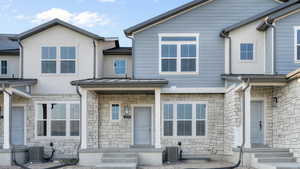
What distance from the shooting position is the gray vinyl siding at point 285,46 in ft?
47.6

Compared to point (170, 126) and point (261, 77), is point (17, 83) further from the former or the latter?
point (261, 77)

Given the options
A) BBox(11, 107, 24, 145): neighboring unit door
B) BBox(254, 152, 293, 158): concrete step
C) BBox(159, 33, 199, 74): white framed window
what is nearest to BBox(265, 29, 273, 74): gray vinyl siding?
BBox(159, 33, 199, 74): white framed window

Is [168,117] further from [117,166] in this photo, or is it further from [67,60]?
[67,60]

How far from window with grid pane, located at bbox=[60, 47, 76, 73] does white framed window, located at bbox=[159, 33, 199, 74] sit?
365cm

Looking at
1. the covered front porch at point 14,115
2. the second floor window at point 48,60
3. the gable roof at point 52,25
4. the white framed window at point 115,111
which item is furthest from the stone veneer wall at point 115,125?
the covered front porch at point 14,115

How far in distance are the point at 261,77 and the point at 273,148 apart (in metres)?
2.54

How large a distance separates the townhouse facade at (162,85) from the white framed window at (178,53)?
4 centimetres

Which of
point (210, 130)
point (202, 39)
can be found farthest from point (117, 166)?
point (202, 39)

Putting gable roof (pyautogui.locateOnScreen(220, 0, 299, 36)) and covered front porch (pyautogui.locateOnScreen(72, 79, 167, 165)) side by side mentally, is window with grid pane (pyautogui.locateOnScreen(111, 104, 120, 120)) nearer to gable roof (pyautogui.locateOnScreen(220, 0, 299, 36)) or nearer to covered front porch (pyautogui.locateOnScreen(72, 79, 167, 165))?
covered front porch (pyautogui.locateOnScreen(72, 79, 167, 165))

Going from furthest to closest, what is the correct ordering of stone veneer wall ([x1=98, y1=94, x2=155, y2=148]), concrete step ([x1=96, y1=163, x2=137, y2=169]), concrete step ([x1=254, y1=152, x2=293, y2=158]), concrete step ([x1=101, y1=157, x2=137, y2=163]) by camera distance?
1. stone veneer wall ([x1=98, y1=94, x2=155, y2=148])
2. concrete step ([x1=101, y1=157, x2=137, y2=163])
3. concrete step ([x1=254, y1=152, x2=293, y2=158])
4. concrete step ([x1=96, y1=163, x2=137, y2=169])

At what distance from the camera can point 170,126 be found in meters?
15.8

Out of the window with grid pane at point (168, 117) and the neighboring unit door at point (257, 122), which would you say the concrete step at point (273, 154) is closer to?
the neighboring unit door at point (257, 122)

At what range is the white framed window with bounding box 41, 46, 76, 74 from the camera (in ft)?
52.9

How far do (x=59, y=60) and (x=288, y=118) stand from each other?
361 inches
